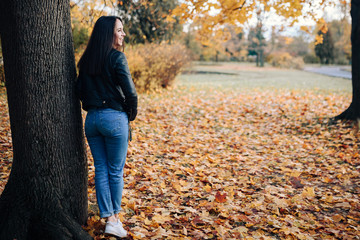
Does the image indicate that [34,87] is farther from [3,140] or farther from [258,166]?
[258,166]

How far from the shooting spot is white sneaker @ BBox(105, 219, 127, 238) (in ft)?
9.07

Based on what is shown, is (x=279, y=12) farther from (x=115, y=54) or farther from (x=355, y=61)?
(x=115, y=54)

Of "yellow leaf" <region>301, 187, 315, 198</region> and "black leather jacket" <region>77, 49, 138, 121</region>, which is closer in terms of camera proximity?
"black leather jacket" <region>77, 49, 138, 121</region>

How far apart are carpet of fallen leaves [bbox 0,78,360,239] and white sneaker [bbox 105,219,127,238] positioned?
0.13 m

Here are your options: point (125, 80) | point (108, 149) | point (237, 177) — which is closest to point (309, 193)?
point (237, 177)

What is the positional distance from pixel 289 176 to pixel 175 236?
8.28 ft

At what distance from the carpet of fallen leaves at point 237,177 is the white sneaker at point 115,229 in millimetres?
134

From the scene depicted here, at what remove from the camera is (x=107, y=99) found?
103 inches

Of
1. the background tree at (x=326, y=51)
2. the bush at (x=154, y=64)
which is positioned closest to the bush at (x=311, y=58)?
the background tree at (x=326, y=51)

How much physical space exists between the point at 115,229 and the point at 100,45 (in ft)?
5.41

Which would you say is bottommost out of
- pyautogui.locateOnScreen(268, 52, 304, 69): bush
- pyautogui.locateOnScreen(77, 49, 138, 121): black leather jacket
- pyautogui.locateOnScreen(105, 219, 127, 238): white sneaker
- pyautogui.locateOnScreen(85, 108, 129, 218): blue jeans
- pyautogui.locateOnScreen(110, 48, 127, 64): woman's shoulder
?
pyautogui.locateOnScreen(105, 219, 127, 238): white sneaker

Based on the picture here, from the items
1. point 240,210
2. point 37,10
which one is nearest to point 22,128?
point 37,10

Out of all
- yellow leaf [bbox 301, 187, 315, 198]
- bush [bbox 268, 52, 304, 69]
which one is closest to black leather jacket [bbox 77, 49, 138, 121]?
yellow leaf [bbox 301, 187, 315, 198]

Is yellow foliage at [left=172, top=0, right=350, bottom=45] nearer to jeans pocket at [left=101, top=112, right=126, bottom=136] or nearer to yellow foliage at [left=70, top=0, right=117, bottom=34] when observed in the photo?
yellow foliage at [left=70, top=0, right=117, bottom=34]
